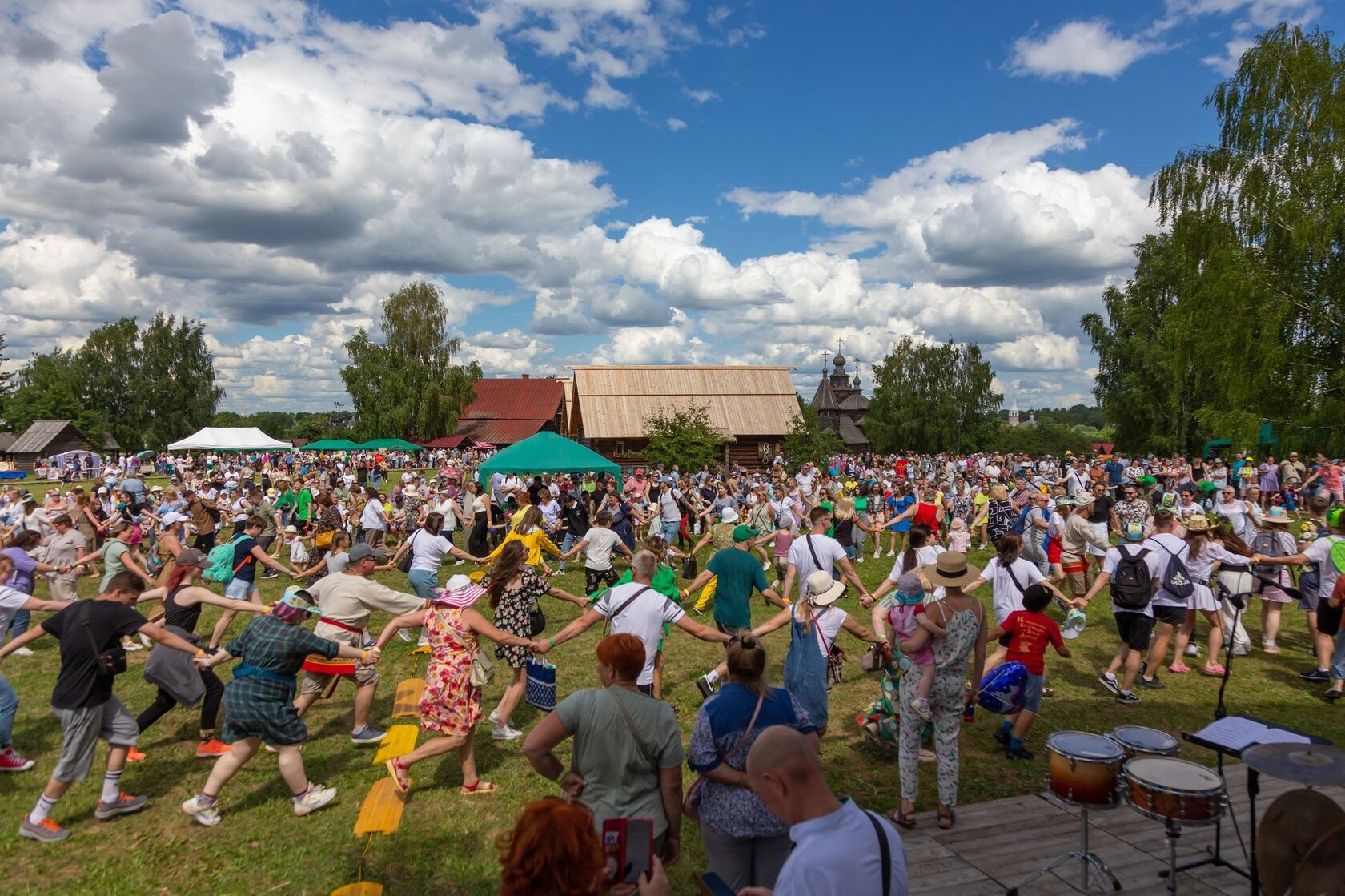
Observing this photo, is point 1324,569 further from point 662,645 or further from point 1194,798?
point 662,645

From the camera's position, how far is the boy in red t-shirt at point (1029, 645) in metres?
6.01

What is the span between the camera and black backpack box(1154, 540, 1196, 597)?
757cm

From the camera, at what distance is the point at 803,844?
233 centimetres

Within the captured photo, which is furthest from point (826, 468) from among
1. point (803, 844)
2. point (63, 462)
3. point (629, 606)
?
point (63, 462)

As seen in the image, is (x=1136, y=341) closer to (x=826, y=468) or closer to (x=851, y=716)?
(x=826, y=468)

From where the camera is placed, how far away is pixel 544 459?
18.1 meters

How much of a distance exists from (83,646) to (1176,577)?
932 cm

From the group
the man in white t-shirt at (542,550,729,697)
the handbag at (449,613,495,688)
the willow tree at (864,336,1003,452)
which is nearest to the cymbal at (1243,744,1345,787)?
the man in white t-shirt at (542,550,729,697)

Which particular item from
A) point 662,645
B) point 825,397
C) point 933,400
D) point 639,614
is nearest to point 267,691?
point 639,614

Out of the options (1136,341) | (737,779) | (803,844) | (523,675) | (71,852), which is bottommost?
(71,852)

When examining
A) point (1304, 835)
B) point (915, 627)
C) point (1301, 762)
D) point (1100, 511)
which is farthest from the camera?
point (1100, 511)

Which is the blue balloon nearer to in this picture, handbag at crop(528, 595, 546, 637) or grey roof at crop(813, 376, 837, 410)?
handbag at crop(528, 595, 546, 637)

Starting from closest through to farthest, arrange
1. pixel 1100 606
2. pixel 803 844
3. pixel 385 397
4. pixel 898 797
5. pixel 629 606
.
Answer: pixel 803 844
pixel 629 606
pixel 898 797
pixel 1100 606
pixel 385 397

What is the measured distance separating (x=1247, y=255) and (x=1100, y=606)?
16.4 meters
